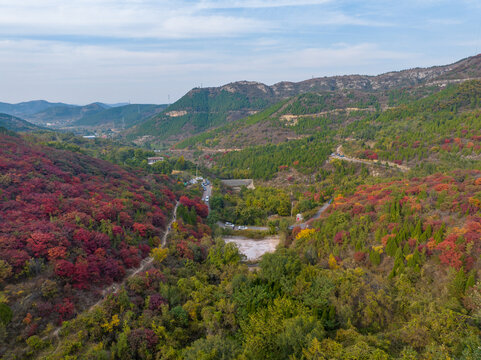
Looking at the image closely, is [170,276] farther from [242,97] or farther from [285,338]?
[242,97]

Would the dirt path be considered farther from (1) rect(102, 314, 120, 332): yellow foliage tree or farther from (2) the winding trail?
(1) rect(102, 314, 120, 332): yellow foliage tree

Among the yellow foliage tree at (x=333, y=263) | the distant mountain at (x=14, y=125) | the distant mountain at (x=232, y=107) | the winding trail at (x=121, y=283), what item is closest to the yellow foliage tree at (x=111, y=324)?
the winding trail at (x=121, y=283)

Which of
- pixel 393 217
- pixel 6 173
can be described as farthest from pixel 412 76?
pixel 6 173

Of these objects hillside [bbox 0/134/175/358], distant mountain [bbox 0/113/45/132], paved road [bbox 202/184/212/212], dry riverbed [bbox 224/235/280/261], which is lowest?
dry riverbed [bbox 224/235/280/261]

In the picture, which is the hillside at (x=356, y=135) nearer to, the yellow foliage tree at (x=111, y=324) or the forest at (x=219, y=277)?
the forest at (x=219, y=277)

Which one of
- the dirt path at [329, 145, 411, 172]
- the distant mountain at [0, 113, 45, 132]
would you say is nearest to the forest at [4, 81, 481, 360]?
the dirt path at [329, 145, 411, 172]

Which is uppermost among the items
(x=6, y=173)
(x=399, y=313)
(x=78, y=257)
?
(x=6, y=173)

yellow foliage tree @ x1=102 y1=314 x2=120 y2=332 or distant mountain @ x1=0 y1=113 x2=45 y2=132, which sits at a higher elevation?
distant mountain @ x1=0 y1=113 x2=45 y2=132

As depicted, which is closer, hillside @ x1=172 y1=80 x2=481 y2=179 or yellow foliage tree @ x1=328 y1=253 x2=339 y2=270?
yellow foliage tree @ x1=328 y1=253 x2=339 y2=270

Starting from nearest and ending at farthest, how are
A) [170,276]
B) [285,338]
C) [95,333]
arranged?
[285,338] < [95,333] < [170,276]
